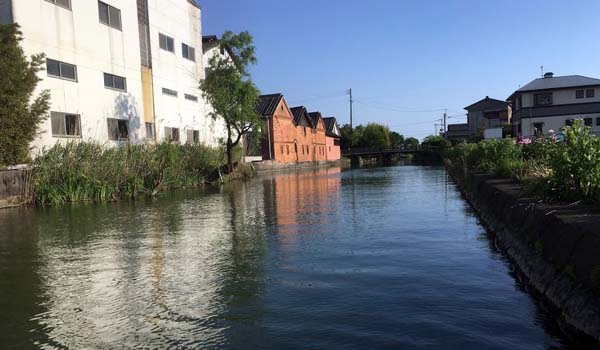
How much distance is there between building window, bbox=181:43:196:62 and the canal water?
21.7 m

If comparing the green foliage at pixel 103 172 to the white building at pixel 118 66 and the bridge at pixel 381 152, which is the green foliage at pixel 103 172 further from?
the bridge at pixel 381 152

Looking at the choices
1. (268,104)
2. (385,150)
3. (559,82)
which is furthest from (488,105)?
(268,104)

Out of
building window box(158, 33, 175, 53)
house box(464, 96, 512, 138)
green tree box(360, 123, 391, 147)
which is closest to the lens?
building window box(158, 33, 175, 53)

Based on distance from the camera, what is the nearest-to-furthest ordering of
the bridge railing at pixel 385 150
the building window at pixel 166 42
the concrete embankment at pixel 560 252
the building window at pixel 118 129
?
the concrete embankment at pixel 560 252
the building window at pixel 118 129
the building window at pixel 166 42
the bridge railing at pixel 385 150

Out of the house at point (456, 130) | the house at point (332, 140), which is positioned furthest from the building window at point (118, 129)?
the house at point (456, 130)

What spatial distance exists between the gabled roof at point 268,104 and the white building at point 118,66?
16857 mm

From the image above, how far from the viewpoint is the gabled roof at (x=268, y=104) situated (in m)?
51.9

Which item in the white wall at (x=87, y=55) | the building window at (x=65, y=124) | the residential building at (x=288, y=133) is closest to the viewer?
the white wall at (x=87, y=55)

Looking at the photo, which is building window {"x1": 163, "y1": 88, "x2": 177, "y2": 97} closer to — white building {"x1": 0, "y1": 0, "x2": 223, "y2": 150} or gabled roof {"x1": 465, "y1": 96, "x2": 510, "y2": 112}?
white building {"x1": 0, "y1": 0, "x2": 223, "y2": 150}

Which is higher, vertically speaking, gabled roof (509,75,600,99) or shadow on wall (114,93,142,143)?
gabled roof (509,75,600,99)

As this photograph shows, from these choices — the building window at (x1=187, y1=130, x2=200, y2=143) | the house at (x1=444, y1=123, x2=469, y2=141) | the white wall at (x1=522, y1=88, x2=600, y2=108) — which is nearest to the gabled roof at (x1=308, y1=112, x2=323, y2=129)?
the white wall at (x1=522, y1=88, x2=600, y2=108)

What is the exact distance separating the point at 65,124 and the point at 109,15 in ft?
22.3

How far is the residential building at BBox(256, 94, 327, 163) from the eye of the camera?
52062mm

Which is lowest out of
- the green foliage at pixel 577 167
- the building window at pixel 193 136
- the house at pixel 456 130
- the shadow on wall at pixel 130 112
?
the green foliage at pixel 577 167
